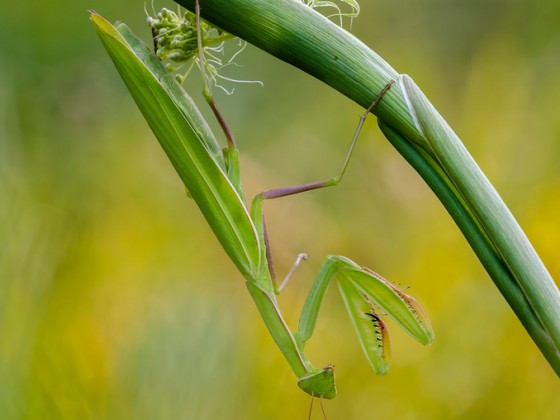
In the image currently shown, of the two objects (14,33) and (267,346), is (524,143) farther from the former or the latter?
(14,33)

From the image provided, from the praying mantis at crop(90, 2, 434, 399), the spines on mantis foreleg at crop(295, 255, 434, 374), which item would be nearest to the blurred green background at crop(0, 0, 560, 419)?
the praying mantis at crop(90, 2, 434, 399)

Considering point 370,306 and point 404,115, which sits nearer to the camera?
point 404,115

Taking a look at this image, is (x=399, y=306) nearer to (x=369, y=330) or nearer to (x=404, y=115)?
(x=369, y=330)

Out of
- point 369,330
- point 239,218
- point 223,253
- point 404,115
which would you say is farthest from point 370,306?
point 223,253

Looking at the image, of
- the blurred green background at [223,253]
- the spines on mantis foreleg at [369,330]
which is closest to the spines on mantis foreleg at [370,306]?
the spines on mantis foreleg at [369,330]

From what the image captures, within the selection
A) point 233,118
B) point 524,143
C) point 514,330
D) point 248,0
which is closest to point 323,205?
point 233,118

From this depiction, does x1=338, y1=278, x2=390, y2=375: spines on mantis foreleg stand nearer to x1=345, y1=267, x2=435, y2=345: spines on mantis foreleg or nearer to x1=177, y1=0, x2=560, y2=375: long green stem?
x1=345, y1=267, x2=435, y2=345: spines on mantis foreleg

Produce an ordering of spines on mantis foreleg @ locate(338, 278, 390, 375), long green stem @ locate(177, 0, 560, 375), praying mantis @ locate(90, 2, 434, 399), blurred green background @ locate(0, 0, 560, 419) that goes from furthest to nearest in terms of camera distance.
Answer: blurred green background @ locate(0, 0, 560, 419)
spines on mantis foreleg @ locate(338, 278, 390, 375)
praying mantis @ locate(90, 2, 434, 399)
long green stem @ locate(177, 0, 560, 375)
